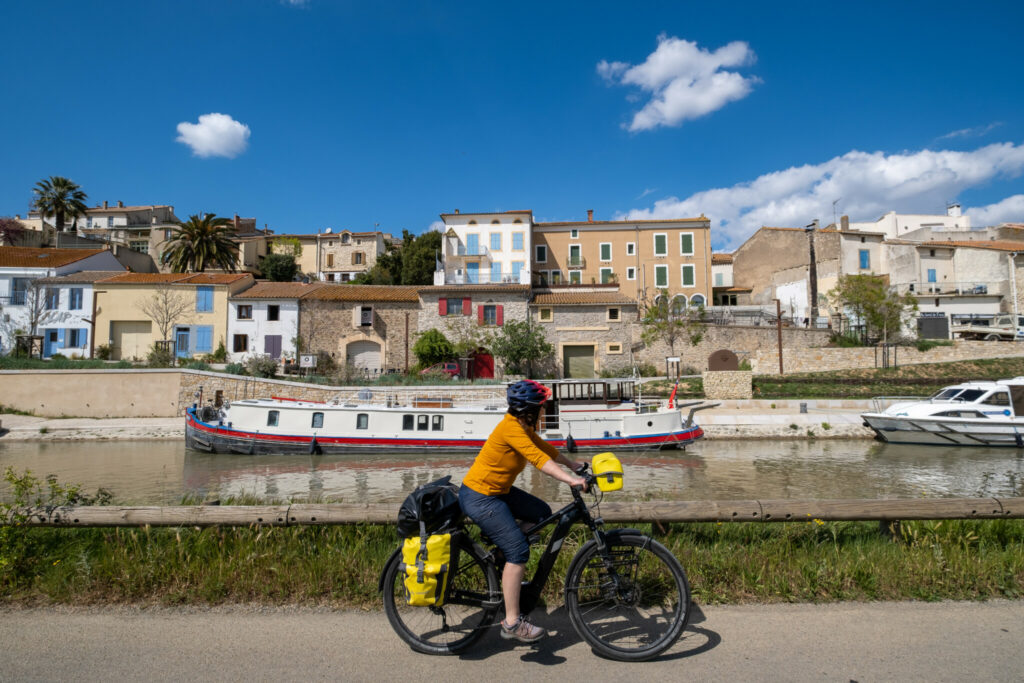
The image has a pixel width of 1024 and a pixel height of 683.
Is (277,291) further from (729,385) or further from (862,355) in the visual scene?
(862,355)

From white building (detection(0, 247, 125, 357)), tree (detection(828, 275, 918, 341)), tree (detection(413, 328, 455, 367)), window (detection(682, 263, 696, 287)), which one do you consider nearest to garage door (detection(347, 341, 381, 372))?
tree (detection(413, 328, 455, 367))

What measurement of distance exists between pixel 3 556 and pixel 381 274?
4267 centimetres

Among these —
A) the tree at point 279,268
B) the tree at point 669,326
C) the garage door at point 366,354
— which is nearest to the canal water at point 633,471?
the tree at point 669,326

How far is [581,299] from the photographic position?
35.2 m

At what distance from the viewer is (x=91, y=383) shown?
2709 cm

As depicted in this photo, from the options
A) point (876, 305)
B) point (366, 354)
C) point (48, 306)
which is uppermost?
point (48, 306)

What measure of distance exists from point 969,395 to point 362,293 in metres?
31.0

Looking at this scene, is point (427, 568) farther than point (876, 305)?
No

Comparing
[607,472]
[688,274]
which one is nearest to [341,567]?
[607,472]

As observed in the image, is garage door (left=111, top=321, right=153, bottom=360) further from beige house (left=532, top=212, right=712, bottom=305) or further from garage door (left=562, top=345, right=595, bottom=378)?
beige house (left=532, top=212, right=712, bottom=305)

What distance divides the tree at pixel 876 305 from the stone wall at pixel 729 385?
36.0 feet

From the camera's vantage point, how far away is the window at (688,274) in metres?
44.2

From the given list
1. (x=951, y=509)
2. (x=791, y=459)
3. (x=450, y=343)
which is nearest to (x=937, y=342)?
(x=791, y=459)

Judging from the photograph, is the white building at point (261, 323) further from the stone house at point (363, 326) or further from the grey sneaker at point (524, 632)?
the grey sneaker at point (524, 632)
